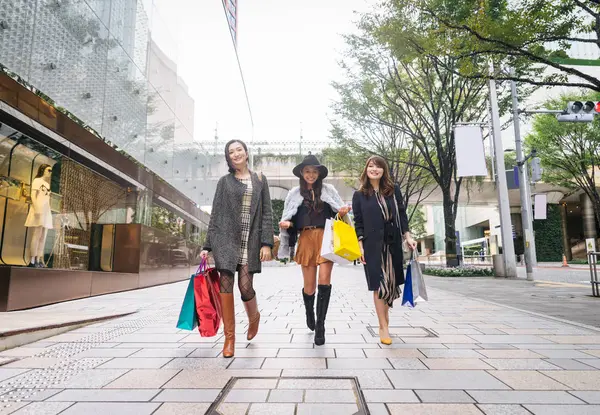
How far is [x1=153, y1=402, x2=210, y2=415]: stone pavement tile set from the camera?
7.14 ft

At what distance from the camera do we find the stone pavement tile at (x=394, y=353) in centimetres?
342

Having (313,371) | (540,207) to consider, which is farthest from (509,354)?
(540,207)

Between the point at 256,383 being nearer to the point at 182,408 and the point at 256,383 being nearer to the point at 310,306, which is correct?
the point at 182,408

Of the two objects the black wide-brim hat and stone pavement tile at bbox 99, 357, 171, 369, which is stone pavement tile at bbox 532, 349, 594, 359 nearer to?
the black wide-brim hat

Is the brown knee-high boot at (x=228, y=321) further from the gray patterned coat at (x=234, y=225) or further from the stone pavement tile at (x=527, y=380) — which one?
the stone pavement tile at (x=527, y=380)

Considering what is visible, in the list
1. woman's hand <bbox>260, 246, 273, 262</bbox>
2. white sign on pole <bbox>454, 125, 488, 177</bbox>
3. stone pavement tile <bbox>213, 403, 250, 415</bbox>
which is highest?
white sign on pole <bbox>454, 125, 488, 177</bbox>

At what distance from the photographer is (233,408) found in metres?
2.21

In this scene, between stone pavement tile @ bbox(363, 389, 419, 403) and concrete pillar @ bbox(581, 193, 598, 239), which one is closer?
stone pavement tile @ bbox(363, 389, 419, 403)

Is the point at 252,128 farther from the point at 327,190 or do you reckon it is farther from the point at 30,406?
the point at 30,406

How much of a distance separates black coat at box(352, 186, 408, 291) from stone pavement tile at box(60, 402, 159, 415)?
2.26 meters

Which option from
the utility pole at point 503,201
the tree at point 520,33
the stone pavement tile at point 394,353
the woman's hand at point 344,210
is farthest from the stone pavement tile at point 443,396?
the utility pole at point 503,201

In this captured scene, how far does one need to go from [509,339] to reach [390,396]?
226cm

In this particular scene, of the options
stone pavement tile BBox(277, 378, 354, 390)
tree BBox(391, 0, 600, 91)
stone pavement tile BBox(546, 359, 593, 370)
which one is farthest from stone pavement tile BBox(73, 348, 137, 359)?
tree BBox(391, 0, 600, 91)

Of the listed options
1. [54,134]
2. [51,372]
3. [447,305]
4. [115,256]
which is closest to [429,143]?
[447,305]
